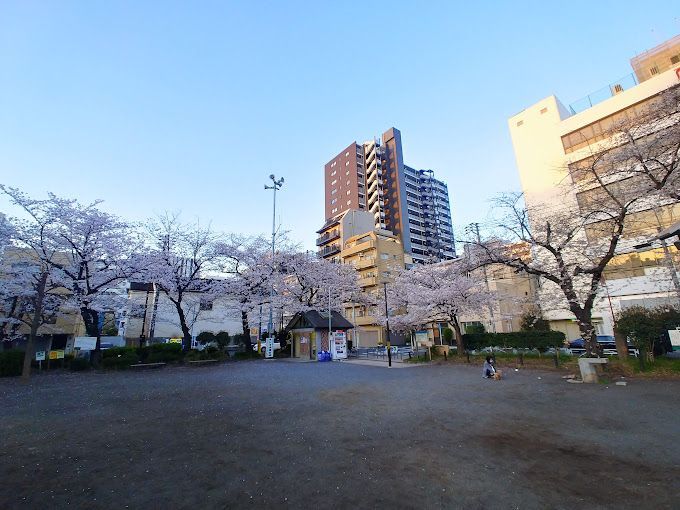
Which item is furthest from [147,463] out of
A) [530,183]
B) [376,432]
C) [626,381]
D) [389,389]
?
[530,183]

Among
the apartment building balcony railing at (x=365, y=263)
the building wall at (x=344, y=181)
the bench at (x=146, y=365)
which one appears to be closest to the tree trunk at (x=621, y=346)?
the bench at (x=146, y=365)

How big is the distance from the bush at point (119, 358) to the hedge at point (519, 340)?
24029 millimetres

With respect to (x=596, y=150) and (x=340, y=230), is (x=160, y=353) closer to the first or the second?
(x=596, y=150)

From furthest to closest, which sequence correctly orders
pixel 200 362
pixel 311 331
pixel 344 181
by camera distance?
pixel 344 181 → pixel 311 331 → pixel 200 362

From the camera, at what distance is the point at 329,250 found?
2467 inches

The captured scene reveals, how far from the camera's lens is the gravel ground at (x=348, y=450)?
13.1ft

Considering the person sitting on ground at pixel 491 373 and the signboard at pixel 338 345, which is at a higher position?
the signboard at pixel 338 345

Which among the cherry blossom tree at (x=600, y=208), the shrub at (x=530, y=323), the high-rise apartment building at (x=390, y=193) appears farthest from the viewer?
the high-rise apartment building at (x=390, y=193)

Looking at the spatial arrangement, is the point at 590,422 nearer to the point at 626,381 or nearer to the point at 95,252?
the point at 626,381

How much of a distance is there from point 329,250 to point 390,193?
2175 centimetres

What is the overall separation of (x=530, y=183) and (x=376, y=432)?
116ft

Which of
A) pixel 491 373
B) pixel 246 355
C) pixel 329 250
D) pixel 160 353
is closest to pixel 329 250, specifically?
pixel 329 250

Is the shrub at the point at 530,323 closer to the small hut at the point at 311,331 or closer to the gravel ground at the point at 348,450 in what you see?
the small hut at the point at 311,331

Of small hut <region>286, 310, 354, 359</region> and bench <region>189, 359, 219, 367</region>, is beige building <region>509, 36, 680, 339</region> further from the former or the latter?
bench <region>189, 359, 219, 367</region>
